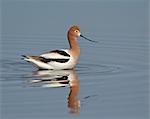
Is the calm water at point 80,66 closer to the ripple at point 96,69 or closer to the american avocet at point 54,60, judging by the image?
the ripple at point 96,69

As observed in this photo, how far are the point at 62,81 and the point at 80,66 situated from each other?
1760 mm

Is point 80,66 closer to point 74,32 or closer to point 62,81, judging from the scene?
point 74,32

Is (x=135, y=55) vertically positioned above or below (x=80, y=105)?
above

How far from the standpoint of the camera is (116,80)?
11.7m

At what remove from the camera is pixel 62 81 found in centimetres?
1161

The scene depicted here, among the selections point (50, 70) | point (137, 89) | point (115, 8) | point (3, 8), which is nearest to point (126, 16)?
point (115, 8)

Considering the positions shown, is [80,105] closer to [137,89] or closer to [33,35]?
[137,89]

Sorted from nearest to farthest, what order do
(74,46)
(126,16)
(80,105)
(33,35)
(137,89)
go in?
(80,105) → (137,89) → (74,46) → (33,35) → (126,16)

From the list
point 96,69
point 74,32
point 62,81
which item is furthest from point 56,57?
point 62,81

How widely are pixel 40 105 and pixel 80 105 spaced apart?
0.65 meters

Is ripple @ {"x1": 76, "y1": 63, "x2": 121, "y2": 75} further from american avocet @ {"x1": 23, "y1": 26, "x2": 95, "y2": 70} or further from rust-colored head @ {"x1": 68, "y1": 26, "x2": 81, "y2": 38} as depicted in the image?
rust-colored head @ {"x1": 68, "y1": 26, "x2": 81, "y2": 38}

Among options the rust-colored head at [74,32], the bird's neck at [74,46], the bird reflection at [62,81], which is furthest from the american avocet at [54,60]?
the rust-colored head at [74,32]

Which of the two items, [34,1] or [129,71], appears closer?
[129,71]

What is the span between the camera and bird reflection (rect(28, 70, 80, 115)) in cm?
1017
